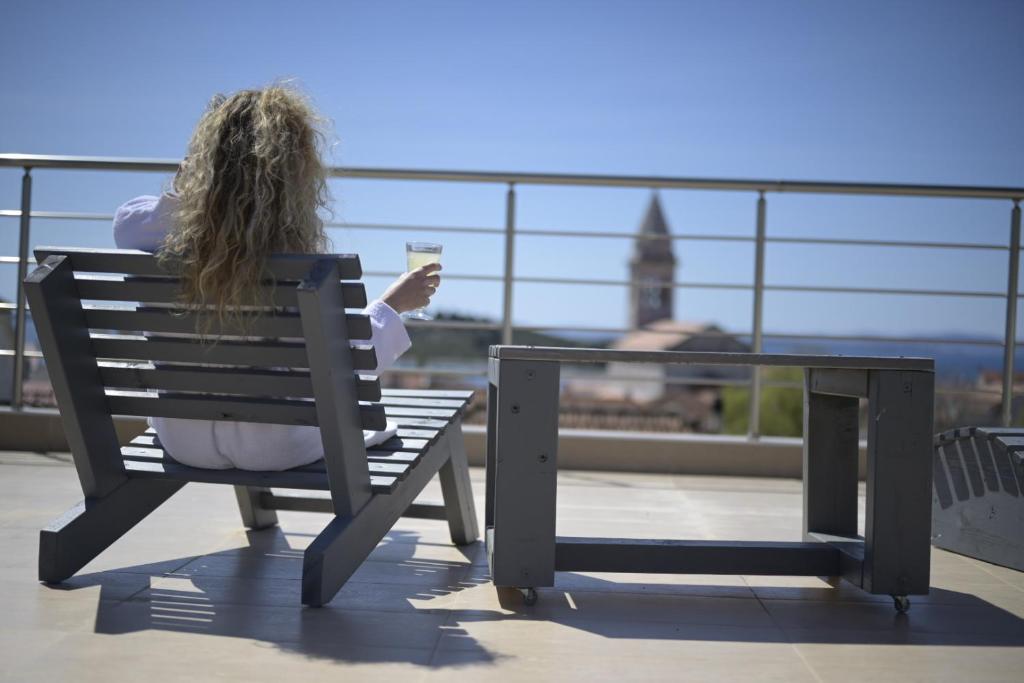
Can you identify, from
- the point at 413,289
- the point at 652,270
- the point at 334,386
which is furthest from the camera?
the point at 652,270

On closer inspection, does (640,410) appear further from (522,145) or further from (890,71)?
(890,71)

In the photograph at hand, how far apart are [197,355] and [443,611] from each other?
599 millimetres

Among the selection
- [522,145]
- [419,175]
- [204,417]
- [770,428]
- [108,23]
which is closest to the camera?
[204,417]

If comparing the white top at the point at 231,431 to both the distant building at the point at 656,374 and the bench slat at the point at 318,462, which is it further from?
the distant building at the point at 656,374

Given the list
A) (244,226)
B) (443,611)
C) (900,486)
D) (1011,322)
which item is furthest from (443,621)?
(1011,322)

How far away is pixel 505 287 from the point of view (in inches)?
144

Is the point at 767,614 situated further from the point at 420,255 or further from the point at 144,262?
the point at 144,262

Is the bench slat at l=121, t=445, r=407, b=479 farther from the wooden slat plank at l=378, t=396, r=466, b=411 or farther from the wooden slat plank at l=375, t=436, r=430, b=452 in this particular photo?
the wooden slat plank at l=378, t=396, r=466, b=411

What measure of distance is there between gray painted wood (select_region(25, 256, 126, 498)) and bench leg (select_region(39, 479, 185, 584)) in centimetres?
3

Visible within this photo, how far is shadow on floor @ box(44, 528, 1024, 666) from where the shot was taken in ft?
5.04

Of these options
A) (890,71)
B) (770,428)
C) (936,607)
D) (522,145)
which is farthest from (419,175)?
(890,71)

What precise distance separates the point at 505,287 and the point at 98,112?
→ 78172 millimetres

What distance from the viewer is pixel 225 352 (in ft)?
5.43

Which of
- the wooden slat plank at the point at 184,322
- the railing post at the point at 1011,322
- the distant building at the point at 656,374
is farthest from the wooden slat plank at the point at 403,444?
the distant building at the point at 656,374
